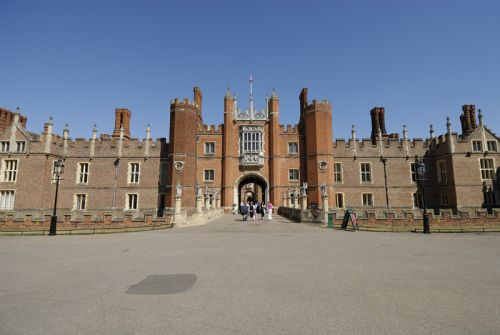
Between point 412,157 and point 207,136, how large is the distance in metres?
23.6

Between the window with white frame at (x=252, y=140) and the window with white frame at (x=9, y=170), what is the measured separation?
23.9m

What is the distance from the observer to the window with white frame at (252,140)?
3095cm

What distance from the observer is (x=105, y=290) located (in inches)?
180

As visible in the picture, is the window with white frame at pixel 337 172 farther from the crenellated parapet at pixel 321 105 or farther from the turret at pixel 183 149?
the turret at pixel 183 149

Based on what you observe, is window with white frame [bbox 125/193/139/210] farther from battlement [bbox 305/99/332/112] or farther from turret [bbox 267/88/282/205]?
battlement [bbox 305/99/332/112]

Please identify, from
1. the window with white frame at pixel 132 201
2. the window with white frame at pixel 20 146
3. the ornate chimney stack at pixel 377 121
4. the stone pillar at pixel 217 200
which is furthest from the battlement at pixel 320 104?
the window with white frame at pixel 20 146

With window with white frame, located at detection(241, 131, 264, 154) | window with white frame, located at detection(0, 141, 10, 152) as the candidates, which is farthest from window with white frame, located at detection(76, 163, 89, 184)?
window with white frame, located at detection(241, 131, 264, 154)

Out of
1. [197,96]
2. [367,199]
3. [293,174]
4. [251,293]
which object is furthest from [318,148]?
[251,293]

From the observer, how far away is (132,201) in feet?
98.0

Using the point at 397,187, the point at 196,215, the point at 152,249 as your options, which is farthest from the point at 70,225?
the point at 397,187

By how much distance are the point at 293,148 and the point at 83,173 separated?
24.2 metres

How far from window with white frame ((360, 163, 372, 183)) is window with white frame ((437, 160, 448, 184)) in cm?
704

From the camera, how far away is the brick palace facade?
27844 mm

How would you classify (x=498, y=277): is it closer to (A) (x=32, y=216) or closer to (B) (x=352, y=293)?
(B) (x=352, y=293)
